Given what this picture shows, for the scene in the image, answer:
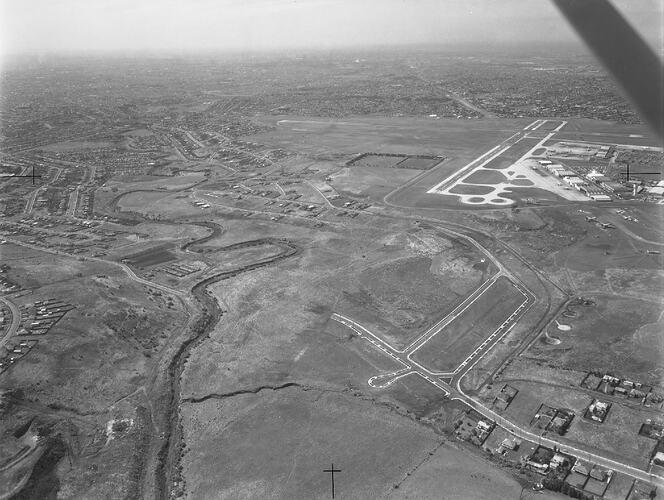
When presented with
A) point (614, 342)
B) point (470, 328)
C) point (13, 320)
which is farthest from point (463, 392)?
point (13, 320)

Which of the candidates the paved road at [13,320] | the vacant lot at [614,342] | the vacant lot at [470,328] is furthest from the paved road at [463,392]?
the paved road at [13,320]

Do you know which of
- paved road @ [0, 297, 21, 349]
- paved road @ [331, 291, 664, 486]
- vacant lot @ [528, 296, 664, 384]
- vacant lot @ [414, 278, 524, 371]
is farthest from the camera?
paved road @ [0, 297, 21, 349]

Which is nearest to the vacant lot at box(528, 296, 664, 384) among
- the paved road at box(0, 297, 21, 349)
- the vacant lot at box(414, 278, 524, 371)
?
the vacant lot at box(414, 278, 524, 371)

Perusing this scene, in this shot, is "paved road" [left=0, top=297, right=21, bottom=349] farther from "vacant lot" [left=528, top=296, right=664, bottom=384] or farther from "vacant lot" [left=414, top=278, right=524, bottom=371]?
"vacant lot" [left=528, top=296, right=664, bottom=384]

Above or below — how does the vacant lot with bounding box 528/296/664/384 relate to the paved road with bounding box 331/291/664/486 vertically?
above

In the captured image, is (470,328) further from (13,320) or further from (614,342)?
(13,320)

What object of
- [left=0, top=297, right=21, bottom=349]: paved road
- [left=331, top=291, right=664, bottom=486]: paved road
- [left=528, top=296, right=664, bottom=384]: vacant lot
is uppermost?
[left=528, top=296, right=664, bottom=384]: vacant lot

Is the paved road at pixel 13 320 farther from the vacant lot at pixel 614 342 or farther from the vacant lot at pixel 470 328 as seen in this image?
the vacant lot at pixel 614 342

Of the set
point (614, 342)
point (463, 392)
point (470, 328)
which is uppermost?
point (614, 342)

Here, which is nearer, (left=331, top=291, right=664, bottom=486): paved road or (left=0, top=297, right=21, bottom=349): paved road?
(left=331, top=291, right=664, bottom=486): paved road
